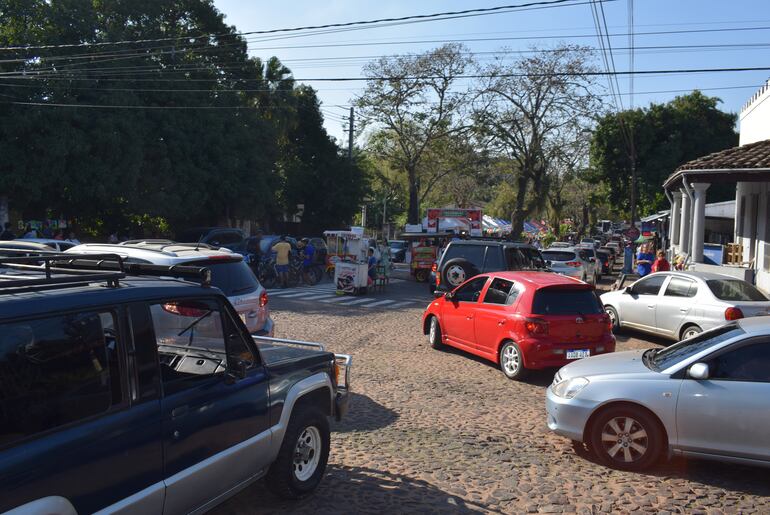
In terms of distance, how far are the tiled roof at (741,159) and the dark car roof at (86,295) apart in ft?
46.9

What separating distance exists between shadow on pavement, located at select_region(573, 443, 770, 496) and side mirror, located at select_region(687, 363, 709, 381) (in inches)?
36.7

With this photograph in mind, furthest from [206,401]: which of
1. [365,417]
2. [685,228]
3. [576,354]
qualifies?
[685,228]

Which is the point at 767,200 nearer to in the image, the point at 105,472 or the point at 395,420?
the point at 395,420

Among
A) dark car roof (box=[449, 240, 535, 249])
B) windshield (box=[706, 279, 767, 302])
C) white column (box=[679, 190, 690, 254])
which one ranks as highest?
white column (box=[679, 190, 690, 254])

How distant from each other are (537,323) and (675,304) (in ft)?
14.0

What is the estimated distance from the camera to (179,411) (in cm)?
400

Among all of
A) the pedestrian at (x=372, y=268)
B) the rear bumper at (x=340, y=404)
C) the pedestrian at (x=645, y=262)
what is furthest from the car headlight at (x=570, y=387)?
the pedestrian at (x=645, y=262)

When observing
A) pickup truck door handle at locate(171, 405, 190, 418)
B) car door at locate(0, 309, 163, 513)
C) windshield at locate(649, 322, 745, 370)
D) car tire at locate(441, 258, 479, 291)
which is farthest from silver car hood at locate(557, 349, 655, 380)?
car tire at locate(441, 258, 479, 291)

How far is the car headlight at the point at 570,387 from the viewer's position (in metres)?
6.52

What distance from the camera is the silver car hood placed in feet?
21.4

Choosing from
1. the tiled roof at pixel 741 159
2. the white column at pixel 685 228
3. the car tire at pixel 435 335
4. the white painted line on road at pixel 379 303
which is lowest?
the white painted line on road at pixel 379 303

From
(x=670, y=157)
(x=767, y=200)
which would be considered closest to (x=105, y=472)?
(x=767, y=200)

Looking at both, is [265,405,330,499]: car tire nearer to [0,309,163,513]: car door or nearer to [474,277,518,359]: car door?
[0,309,163,513]: car door

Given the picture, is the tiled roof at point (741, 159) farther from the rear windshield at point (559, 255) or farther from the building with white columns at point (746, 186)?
the rear windshield at point (559, 255)
